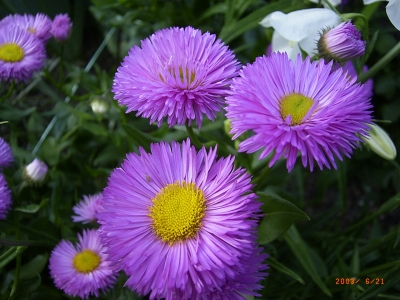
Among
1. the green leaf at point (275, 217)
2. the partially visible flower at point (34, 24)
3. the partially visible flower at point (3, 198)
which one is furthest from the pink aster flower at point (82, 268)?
the partially visible flower at point (34, 24)

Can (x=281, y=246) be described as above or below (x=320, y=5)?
below

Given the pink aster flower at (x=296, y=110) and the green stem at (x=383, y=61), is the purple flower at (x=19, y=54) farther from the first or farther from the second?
the green stem at (x=383, y=61)

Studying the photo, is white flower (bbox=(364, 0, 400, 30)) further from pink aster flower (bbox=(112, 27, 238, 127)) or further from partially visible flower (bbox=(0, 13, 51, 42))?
partially visible flower (bbox=(0, 13, 51, 42))

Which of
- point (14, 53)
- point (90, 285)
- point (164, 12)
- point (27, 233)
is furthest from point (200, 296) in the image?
point (164, 12)

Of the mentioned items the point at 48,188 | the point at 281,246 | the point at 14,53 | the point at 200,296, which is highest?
the point at 14,53

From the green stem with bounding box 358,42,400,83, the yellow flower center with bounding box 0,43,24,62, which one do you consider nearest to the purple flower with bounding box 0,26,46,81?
the yellow flower center with bounding box 0,43,24,62

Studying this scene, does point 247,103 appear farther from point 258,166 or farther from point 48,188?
point 48,188
